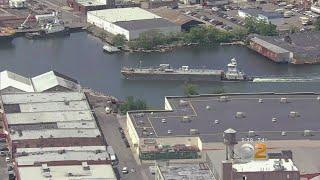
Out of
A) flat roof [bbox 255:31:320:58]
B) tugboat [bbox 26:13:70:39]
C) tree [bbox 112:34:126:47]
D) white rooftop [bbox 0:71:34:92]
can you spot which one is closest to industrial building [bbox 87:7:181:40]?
tree [bbox 112:34:126:47]

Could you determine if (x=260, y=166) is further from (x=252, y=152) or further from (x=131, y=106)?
(x=131, y=106)

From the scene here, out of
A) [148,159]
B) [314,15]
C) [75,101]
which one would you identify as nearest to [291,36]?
[314,15]

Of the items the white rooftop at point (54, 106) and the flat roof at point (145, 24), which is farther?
the flat roof at point (145, 24)

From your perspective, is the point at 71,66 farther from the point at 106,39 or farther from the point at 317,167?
the point at 317,167

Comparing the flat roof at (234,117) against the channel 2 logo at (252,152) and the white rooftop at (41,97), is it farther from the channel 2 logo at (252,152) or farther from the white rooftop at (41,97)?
the channel 2 logo at (252,152)

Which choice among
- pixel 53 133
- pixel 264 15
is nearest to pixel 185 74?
pixel 53 133

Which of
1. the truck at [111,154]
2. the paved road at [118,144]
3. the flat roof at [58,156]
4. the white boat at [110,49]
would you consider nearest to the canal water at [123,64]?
the white boat at [110,49]
